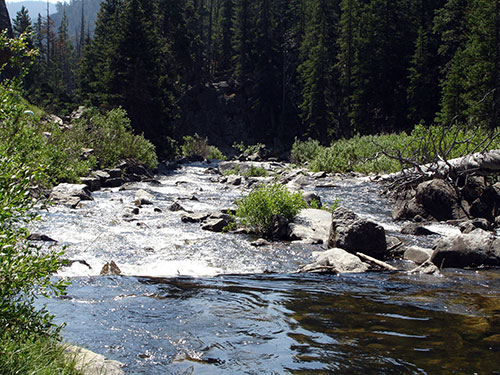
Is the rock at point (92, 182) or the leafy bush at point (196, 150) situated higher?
the rock at point (92, 182)

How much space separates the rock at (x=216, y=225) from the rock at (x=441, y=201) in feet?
16.6

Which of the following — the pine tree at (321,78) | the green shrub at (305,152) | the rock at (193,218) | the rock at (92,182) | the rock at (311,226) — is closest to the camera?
the rock at (311,226)

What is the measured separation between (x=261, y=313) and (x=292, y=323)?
1.52 feet

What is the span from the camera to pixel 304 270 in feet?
24.2

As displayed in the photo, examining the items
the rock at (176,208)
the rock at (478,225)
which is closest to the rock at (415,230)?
the rock at (478,225)

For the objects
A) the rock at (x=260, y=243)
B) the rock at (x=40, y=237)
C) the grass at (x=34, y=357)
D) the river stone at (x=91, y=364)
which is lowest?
the rock at (x=260, y=243)

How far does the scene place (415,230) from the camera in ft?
33.2

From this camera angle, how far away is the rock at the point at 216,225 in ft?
34.0

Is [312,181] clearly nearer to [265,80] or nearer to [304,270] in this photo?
[304,270]

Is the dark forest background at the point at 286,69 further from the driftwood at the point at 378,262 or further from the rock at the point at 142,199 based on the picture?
the rock at the point at 142,199

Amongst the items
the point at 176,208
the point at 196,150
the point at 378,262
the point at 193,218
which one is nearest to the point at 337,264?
the point at 378,262

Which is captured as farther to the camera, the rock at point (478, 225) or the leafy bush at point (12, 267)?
the rock at point (478, 225)

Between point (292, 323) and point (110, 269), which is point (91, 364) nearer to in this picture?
point (292, 323)

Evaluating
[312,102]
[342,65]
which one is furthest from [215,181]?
[342,65]
